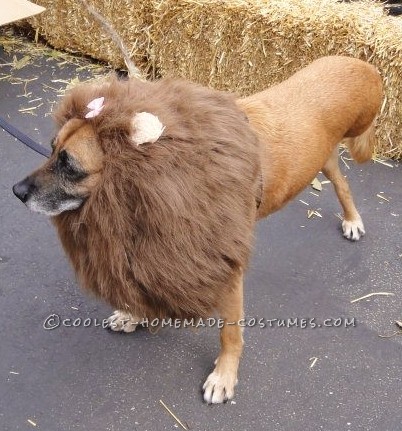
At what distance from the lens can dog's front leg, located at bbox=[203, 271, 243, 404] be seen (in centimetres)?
288

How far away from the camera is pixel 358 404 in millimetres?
2986

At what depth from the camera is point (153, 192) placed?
2.04 meters

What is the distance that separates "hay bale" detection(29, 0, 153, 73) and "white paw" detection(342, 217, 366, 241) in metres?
2.95

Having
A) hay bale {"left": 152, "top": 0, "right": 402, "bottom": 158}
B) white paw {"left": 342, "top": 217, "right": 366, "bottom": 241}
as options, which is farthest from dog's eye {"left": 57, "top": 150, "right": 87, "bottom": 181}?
hay bale {"left": 152, "top": 0, "right": 402, "bottom": 158}

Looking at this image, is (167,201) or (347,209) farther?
(347,209)

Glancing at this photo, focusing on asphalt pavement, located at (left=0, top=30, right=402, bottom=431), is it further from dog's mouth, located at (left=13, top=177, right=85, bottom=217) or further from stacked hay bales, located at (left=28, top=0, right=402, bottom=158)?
stacked hay bales, located at (left=28, top=0, right=402, bottom=158)

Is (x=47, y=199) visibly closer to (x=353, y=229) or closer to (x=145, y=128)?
(x=145, y=128)

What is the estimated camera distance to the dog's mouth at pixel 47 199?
2230 mm

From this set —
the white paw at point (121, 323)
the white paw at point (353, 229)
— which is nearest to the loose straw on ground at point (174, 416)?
the white paw at point (121, 323)

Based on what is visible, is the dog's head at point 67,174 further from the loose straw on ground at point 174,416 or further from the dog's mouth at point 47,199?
the loose straw on ground at point 174,416

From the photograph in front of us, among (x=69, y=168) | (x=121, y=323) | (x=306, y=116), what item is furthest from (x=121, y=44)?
(x=69, y=168)

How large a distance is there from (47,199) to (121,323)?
4.19ft

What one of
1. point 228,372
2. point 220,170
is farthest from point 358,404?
point 220,170

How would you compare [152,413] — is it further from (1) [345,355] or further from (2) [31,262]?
(2) [31,262]
